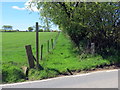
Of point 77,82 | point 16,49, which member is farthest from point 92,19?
point 16,49

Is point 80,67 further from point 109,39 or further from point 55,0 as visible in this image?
point 55,0

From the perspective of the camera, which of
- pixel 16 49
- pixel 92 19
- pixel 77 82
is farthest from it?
pixel 16 49

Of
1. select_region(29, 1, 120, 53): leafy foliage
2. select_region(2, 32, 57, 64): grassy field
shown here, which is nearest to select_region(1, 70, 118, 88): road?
select_region(2, 32, 57, 64): grassy field

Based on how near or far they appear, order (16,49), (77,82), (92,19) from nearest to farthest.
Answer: (77,82) < (92,19) < (16,49)

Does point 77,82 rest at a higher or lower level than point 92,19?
lower

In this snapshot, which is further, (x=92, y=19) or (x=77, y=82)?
(x=92, y=19)

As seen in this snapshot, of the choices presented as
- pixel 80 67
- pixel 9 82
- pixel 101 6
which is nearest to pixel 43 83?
pixel 9 82

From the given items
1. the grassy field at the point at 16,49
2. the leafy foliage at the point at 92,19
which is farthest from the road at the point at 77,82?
the leafy foliage at the point at 92,19

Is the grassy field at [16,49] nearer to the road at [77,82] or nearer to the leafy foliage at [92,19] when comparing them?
the road at [77,82]

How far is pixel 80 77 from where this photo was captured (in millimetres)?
5621

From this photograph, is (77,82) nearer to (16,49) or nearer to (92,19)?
(92,19)

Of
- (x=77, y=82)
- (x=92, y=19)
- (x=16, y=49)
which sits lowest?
(x=77, y=82)

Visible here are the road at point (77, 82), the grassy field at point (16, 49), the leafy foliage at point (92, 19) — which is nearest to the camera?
the road at point (77, 82)

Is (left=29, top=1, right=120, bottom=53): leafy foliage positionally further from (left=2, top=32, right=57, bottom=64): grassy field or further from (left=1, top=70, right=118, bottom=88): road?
(left=1, top=70, right=118, bottom=88): road
